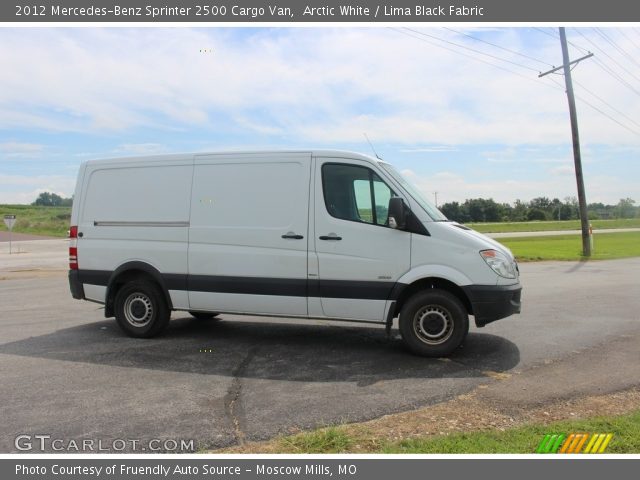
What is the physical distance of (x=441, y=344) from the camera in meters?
5.81

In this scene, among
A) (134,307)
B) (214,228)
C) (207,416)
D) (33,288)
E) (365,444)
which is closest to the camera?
(365,444)

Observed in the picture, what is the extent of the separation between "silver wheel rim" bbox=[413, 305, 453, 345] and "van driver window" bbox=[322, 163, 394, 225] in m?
1.15

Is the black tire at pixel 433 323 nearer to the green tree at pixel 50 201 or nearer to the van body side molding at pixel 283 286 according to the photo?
the van body side molding at pixel 283 286

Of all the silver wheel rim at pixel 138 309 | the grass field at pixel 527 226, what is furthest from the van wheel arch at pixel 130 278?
the grass field at pixel 527 226

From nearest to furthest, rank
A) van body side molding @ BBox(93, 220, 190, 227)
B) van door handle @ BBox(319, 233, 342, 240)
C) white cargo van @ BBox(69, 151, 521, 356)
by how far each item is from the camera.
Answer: white cargo van @ BBox(69, 151, 521, 356), van door handle @ BBox(319, 233, 342, 240), van body side molding @ BBox(93, 220, 190, 227)

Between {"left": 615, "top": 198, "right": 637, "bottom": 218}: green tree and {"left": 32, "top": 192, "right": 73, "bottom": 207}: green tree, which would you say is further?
{"left": 32, "top": 192, "right": 73, "bottom": 207}: green tree

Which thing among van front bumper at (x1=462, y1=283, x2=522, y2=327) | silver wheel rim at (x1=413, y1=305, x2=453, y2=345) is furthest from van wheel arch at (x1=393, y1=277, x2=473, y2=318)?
silver wheel rim at (x1=413, y1=305, x2=453, y2=345)

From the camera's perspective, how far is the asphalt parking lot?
4.08m

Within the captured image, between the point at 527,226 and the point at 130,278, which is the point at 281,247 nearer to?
the point at 130,278

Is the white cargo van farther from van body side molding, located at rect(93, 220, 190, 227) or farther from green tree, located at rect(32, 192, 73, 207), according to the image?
green tree, located at rect(32, 192, 73, 207)
